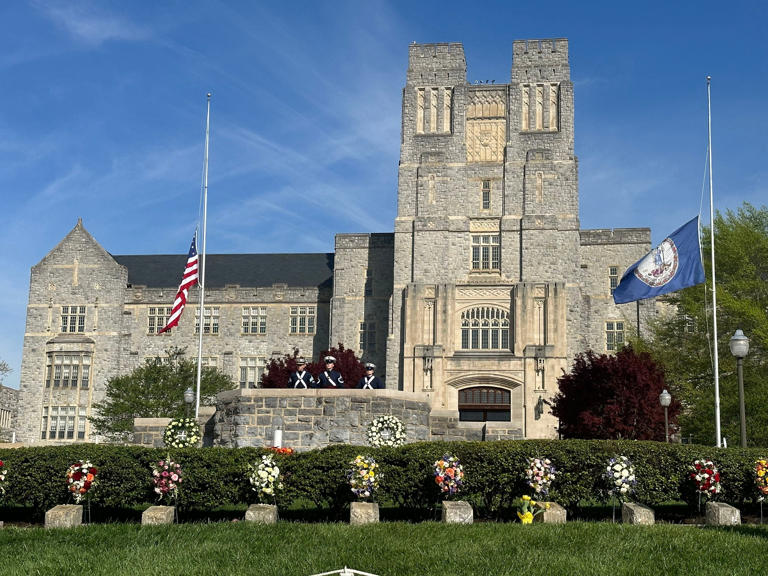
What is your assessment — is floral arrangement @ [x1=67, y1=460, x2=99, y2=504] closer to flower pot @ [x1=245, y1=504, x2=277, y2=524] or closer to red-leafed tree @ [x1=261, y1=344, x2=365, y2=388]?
flower pot @ [x1=245, y1=504, x2=277, y2=524]

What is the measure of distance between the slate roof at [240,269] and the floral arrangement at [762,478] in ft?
131

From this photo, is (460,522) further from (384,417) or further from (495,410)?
(495,410)

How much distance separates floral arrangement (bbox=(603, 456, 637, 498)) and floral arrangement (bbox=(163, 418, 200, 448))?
36.7 ft

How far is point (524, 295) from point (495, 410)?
5.81m

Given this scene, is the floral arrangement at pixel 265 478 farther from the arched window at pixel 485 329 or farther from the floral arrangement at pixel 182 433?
the arched window at pixel 485 329

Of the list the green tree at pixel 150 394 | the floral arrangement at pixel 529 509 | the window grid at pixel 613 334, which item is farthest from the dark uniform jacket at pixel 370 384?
the window grid at pixel 613 334

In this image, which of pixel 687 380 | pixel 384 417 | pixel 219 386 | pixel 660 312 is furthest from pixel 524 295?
pixel 384 417

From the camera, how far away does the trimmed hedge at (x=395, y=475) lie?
50.2 feet

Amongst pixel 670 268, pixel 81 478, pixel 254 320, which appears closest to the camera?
pixel 81 478

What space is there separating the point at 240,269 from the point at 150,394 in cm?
1409

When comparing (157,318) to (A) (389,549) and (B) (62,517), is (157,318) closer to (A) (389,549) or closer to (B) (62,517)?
(B) (62,517)

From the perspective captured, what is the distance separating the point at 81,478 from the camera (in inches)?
599

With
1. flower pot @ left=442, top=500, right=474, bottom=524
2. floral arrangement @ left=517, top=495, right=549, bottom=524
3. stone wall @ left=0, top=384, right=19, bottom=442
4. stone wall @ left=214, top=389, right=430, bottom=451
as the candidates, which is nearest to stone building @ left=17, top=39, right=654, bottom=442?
stone wall @ left=0, top=384, right=19, bottom=442

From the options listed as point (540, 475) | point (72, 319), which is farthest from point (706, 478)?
point (72, 319)
